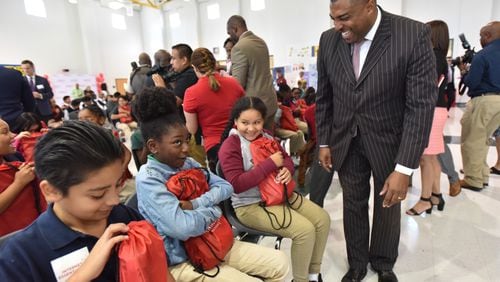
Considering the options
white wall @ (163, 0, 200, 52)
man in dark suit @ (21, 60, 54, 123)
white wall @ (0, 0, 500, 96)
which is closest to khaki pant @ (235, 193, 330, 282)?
man in dark suit @ (21, 60, 54, 123)

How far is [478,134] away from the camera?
287 cm

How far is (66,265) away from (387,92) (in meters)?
1.35

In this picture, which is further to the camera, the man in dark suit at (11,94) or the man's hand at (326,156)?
the man in dark suit at (11,94)

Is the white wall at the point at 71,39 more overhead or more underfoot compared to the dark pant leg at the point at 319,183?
more overhead

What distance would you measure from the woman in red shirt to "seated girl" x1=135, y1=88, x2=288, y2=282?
749mm

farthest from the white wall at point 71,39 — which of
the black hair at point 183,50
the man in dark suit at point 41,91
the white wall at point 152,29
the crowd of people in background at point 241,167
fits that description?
the crowd of people in background at point 241,167

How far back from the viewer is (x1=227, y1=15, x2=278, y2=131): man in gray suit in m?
2.38

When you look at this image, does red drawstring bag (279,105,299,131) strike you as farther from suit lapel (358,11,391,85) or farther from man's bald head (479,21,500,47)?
suit lapel (358,11,391,85)

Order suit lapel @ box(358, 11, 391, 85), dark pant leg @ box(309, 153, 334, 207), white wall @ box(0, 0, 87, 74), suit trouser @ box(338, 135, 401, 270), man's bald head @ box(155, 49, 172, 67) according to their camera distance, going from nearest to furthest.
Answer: suit lapel @ box(358, 11, 391, 85)
suit trouser @ box(338, 135, 401, 270)
dark pant leg @ box(309, 153, 334, 207)
man's bald head @ box(155, 49, 172, 67)
white wall @ box(0, 0, 87, 74)

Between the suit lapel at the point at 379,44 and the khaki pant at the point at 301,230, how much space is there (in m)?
0.76

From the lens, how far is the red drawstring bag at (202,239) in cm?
110

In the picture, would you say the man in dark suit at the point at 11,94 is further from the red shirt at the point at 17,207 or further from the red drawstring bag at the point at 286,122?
the red drawstring bag at the point at 286,122

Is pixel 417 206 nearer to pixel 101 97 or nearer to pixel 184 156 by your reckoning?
pixel 184 156

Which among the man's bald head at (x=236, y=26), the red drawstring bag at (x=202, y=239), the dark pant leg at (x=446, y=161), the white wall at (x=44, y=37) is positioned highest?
the white wall at (x=44, y=37)
